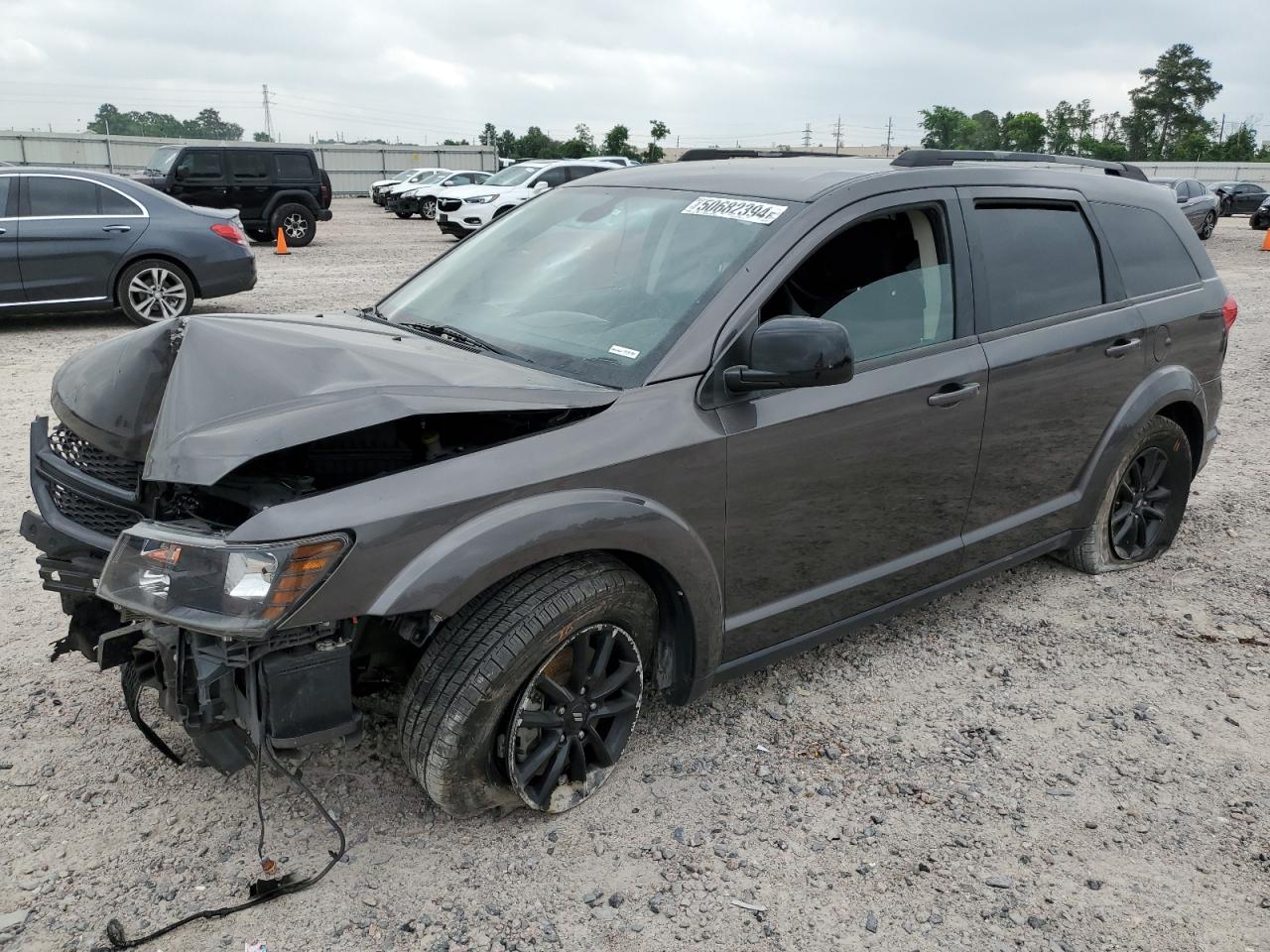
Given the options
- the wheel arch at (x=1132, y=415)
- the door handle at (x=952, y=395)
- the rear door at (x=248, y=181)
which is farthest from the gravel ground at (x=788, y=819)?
the rear door at (x=248, y=181)

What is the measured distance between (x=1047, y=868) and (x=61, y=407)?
3.06m

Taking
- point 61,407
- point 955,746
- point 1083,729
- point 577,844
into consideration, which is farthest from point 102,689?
point 1083,729

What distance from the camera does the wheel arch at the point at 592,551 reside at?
2.45 meters

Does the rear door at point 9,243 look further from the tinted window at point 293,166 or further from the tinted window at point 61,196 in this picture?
the tinted window at point 293,166

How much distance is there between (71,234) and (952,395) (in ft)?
31.0

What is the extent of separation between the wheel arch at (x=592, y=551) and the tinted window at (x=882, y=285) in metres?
0.80

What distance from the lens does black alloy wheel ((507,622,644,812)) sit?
278cm

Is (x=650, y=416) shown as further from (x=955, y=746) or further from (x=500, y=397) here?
(x=955, y=746)

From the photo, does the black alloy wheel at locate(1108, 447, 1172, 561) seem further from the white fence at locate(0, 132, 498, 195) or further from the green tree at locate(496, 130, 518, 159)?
the green tree at locate(496, 130, 518, 159)

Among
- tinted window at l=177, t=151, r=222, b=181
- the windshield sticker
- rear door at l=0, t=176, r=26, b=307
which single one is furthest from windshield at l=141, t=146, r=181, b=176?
the windshield sticker

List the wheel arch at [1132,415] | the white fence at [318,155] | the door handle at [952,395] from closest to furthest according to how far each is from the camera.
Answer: the door handle at [952,395]
the wheel arch at [1132,415]
the white fence at [318,155]

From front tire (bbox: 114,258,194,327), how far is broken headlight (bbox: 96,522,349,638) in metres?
8.81

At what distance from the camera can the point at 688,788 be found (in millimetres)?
3113

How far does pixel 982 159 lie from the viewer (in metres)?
4.05
